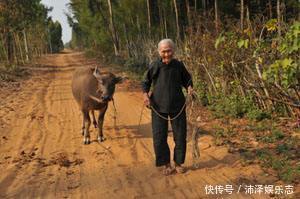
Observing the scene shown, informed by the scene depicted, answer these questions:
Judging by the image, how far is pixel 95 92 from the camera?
7574mm

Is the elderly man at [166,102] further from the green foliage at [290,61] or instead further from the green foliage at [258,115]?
the green foliage at [258,115]

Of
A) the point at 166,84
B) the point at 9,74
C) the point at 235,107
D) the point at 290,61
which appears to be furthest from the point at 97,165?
the point at 9,74

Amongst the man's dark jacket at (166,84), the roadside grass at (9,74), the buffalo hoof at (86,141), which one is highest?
the man's dark jacket at (166,84)

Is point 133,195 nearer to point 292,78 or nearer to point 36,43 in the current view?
point 292,78

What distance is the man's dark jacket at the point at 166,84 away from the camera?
218 inches

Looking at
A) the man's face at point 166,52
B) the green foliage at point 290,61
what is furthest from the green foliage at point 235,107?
the green foliage at point 290,61

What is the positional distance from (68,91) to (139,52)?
8.07 metres

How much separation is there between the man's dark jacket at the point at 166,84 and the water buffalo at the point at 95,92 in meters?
→ 1.65

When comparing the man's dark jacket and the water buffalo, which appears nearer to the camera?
the man's dark jacket

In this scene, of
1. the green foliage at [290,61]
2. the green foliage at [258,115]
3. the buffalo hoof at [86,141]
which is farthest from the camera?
the green foliage at [258,115]

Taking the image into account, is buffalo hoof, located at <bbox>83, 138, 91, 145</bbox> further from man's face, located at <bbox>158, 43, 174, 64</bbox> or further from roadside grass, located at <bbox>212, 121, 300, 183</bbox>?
man's face, located at <bbox>158, 43, 174, 64</bbox>

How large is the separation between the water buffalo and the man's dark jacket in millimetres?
1651

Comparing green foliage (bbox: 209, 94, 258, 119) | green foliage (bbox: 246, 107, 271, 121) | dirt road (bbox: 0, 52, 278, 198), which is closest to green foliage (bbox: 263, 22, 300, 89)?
dirt road (bbox: 0, 52, 278, 198)

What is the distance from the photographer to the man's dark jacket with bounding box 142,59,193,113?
5539mm
